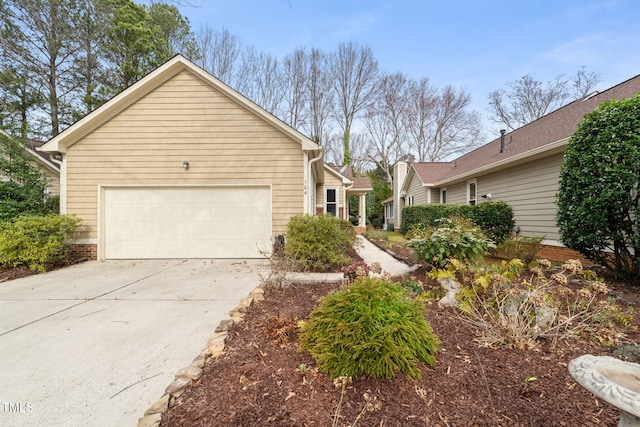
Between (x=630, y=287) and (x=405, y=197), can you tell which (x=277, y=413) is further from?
(x=405, y=197)

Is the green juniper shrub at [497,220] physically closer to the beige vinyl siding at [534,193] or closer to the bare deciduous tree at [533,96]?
the beige vinyl siding at [534,193]

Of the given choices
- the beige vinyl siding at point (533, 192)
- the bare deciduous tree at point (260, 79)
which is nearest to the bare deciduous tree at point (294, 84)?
the bare deciduous tree at point (260, 79)

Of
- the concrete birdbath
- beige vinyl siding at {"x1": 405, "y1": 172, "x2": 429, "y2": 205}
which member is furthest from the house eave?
the concrete birdbath

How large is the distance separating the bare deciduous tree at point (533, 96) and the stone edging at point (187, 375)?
27227 millimetres

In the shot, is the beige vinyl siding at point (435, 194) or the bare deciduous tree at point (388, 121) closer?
the beige vinyl siding at point (435, 194)

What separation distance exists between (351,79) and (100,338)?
25.3 meters

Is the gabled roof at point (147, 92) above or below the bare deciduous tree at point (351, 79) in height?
below

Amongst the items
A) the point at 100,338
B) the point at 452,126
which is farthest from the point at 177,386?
the point at 452,126

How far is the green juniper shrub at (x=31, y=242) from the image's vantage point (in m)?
5.93

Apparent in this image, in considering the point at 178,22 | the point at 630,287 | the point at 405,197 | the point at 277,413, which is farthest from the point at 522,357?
the point at 178,22

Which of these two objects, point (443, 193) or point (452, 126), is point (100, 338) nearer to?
point (443, 193)

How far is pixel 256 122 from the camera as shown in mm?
7449

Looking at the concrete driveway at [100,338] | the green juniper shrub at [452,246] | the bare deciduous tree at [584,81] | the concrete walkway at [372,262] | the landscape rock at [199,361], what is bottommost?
the concrete driveway at [100,338]

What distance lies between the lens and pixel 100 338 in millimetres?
2885
